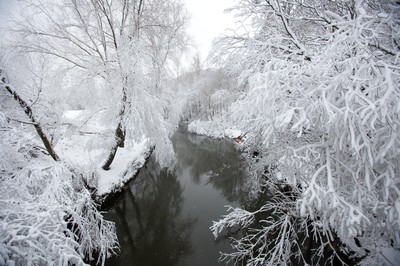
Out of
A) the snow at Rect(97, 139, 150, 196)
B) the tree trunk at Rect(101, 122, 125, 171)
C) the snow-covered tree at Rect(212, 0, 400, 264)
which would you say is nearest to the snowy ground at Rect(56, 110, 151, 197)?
the snow at Rect(97, 139, 150, 196)

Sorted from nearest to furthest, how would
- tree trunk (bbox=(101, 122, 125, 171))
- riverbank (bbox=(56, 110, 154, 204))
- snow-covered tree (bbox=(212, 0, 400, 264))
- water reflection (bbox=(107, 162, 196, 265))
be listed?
1. snow-covered tree (bbox=(212, 0, 400, 264))
2. water reflection (bbox=(107, 162, 196, 265))
3. riverbank (bbox=(56, 110, 154, 204))
4. tree trunk (bbox=(101, 122, 125, 171))

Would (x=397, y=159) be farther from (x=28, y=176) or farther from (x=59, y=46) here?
(x=59, y=46)

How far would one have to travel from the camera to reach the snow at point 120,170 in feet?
30.5

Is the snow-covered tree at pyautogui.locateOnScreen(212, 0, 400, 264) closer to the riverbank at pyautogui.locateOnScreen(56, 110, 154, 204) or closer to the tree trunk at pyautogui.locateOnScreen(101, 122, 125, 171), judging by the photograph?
the riverbank at pyautogui.locateOnScreen(56, 110, 154, 204)

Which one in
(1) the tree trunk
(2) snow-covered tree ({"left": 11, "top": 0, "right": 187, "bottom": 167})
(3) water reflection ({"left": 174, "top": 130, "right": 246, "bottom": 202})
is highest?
(2) snow-covered tree ({"left": 11, "top": 0, "right": 187, "bottom": 167})

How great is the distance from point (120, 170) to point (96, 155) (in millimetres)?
1677

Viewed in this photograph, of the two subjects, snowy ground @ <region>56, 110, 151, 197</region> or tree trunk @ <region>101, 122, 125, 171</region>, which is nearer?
snowy ground @ <region>56, 110, 151, 197</region>

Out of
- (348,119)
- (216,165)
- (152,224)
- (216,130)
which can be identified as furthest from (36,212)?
(216,130)

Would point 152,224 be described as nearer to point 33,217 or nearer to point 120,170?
point 120,170

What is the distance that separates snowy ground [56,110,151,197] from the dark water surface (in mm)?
916

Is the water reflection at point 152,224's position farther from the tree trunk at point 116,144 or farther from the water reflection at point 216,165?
the water reflection at point 216,165

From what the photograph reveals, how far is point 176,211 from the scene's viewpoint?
9148 millimetres

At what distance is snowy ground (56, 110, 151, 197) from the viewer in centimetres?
867

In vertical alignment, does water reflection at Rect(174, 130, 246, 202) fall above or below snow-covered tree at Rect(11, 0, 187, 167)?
below
